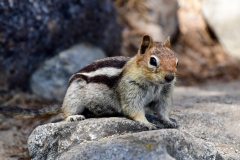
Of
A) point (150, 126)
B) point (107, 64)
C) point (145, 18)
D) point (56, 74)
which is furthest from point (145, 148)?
point (145, 18)

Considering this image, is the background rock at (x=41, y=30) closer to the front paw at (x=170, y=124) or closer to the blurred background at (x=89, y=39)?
the blurred background at (x=89, y=39)

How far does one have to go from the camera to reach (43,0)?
7504mm

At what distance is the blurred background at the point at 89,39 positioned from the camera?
283 inches

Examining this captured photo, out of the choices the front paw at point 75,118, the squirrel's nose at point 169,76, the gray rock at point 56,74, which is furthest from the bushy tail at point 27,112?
the gray rock at point 56,74

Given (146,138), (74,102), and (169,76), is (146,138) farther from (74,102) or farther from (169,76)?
(74,102)

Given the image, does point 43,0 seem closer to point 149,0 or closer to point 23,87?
point 23,87

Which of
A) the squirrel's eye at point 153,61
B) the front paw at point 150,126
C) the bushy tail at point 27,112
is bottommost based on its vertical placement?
the bushy tail at point 27,112

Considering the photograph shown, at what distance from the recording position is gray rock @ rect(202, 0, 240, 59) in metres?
10.4

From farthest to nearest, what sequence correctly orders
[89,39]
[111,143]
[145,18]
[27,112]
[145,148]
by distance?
[145,18] < [89,39] < [27,112] < [111,143] < [145,148]

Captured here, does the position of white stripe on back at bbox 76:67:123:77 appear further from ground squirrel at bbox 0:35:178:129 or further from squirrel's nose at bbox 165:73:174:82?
squirrel's nose at bbox 165:73:174:82

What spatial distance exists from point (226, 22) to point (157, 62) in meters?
6.83

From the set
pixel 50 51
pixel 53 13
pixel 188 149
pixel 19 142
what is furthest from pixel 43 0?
pixel 188 149

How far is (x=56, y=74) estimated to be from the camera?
7602 millimetres

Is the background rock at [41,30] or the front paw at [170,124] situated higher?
the background rock at [41,30]
